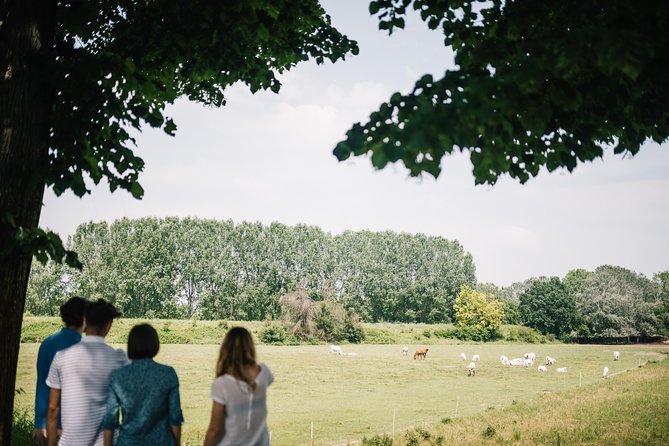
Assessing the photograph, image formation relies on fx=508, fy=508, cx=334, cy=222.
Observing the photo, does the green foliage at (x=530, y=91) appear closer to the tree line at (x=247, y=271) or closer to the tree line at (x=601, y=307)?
the tree line at (x=247, y=271)

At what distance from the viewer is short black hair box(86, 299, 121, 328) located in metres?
4.36

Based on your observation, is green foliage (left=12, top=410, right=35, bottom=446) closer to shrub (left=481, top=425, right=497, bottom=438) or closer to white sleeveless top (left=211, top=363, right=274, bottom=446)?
white sleeveless top (left=211, top=363, right=274, bottom=446)

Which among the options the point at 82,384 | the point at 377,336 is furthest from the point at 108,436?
the point at 377,336

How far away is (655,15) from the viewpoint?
174 inches

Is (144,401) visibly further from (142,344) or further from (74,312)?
(74,312)

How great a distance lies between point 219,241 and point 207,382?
234ft

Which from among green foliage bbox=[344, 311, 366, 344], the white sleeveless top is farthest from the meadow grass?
green foliage bbox=[344, 311, 366, 344]

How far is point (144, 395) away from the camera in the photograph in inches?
156

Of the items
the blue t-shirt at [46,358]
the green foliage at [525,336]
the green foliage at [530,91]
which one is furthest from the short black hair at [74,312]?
the green foliage at [525,336]

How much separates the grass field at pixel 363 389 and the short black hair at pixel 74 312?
8605 millimetres

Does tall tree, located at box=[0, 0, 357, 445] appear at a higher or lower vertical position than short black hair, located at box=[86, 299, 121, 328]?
higher

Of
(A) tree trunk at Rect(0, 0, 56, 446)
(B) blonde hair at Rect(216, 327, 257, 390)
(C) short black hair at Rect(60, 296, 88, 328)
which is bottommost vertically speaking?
(B) blonde hair at Rect(216, 327, 257, 390)

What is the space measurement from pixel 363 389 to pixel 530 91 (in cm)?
2493

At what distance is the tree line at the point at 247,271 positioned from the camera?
8369 centimetres
